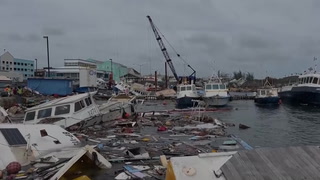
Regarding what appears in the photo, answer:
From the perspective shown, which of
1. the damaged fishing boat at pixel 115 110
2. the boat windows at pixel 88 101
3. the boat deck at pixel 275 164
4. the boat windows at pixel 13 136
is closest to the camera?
the boat deck at pixel 275 164

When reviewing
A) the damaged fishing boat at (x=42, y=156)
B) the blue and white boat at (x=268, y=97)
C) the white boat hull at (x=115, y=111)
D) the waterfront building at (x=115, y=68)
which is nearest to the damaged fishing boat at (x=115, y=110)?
the white boat hull at (x=115, y=111)

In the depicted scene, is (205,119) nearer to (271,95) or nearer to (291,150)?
(291,150)

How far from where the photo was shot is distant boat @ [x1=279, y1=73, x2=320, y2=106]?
59344 mm

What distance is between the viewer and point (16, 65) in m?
116

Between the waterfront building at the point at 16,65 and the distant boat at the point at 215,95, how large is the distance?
6698cm

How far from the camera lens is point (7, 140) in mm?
12477

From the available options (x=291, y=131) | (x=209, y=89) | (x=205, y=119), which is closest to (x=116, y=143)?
(x=205, y=119)

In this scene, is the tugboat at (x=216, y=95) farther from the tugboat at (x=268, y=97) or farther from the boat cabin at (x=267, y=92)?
the boat cabin at (x=267, y=92)

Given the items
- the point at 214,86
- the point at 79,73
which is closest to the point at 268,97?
the point at 214,86

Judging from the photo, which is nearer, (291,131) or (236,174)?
(236,174)

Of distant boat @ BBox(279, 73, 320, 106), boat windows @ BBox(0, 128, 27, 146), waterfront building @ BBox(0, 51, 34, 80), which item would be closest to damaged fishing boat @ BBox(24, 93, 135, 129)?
boat windows @ BBox(0, 128, 27, 146)

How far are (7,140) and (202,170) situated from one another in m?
8.39

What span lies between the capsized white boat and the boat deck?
8.22m

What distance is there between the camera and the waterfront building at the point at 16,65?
362 ft
